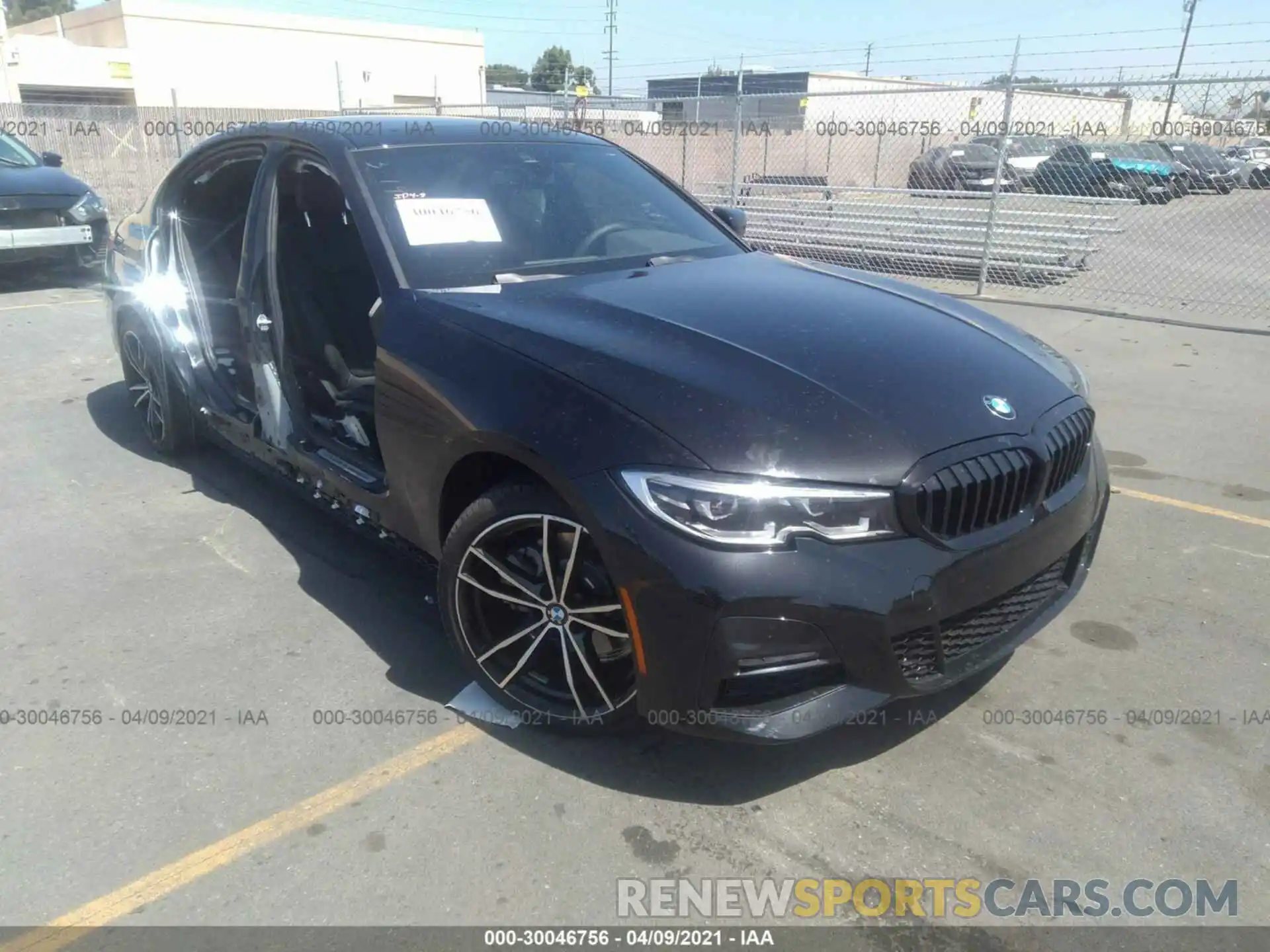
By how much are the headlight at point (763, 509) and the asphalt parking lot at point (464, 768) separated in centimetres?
83

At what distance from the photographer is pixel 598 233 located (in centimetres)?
362

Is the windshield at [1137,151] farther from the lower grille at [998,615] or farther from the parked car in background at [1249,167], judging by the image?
the lower grille at [998,615]

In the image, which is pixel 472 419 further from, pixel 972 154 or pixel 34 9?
pixel 34 9

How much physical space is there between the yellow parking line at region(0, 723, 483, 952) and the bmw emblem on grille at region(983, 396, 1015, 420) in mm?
1752

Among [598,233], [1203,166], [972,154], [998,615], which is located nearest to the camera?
[998,615]

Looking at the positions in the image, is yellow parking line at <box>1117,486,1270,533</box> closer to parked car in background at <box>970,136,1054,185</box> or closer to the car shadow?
the car shadow

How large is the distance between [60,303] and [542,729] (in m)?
8.94

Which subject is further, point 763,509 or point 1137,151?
point 1137,151

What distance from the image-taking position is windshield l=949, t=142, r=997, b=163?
15.6 meters

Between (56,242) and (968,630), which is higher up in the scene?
(968,630)

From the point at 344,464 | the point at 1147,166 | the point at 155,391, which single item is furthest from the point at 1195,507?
the point at 1147,166

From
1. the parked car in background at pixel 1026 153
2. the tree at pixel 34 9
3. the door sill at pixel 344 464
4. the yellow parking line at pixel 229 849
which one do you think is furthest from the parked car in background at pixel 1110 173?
the tree at pixel 34 9

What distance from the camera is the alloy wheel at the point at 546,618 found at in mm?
2506

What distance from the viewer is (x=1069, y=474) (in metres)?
2.78
